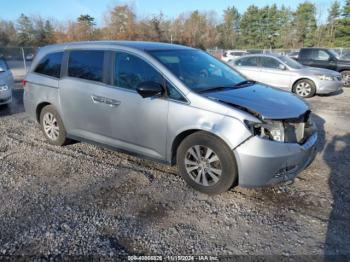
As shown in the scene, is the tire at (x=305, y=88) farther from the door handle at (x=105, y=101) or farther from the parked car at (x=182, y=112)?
the door handle at (x=105, y=101)

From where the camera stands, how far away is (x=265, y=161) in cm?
341

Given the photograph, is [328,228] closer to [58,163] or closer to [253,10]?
[58,163]

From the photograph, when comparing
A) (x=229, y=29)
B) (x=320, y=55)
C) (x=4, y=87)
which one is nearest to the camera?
(x=4, y=87)

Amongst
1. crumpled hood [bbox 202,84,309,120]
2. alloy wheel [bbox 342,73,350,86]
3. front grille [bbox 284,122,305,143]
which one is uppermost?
crumpled hood [bbox 202,84,309,120]

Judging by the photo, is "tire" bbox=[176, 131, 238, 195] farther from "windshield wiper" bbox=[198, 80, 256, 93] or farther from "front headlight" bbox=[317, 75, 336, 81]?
"front headlight" bbox=[317, 75, 336, 81]

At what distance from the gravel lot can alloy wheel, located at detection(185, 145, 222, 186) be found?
207 millimetres

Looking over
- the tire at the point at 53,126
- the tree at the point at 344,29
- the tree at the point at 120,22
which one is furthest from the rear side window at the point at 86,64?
the tree at the point at 344,29

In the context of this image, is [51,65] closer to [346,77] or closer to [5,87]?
[5,87]

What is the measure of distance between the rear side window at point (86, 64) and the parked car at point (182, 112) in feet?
0.05

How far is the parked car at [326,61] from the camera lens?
13.9 meters

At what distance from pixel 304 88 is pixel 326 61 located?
171 inches

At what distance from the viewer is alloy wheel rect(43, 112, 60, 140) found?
545cm

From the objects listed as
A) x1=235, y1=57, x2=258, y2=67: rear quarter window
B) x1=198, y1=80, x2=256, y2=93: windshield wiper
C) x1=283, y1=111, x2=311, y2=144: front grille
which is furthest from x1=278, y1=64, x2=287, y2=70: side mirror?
x1=283, y1=111, x2=311, y2=144: front grille

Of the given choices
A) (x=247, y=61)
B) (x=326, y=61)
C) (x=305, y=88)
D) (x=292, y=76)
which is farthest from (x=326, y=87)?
(x=326, y=61)
